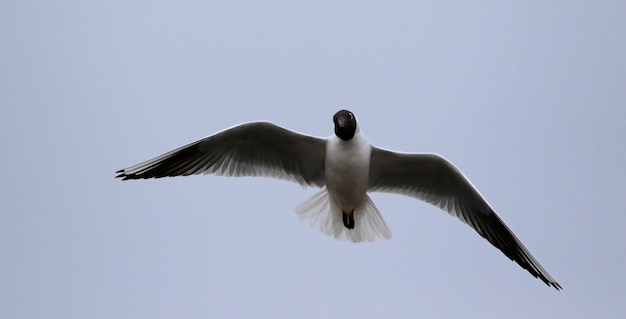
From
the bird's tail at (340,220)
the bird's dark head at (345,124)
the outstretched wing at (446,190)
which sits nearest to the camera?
the bird's dark head at (345,124)

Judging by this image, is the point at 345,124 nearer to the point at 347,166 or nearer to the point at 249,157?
the point at 347,166

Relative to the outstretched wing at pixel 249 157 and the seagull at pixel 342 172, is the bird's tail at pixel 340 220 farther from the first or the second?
the outstretched wing at pixel 249 157

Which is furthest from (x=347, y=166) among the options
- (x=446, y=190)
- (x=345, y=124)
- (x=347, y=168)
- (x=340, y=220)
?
(x=446, y=190)

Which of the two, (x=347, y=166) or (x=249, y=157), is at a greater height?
(x=249, y=157)

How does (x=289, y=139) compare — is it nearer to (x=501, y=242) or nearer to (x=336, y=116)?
(x=336, y=116)

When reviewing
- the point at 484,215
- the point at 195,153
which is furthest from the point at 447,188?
the point at 195,153

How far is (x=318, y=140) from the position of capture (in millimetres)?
5613

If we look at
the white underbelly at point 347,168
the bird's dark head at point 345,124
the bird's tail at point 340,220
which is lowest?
the bird's tail at point 340,220

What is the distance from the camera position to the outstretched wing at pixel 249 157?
5.56 meters

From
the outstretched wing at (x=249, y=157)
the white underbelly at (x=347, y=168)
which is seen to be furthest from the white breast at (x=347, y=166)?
the outstretched wing at (x=249, y=157)

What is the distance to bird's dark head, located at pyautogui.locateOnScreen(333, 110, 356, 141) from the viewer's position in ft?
17.8

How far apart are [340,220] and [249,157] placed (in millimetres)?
810

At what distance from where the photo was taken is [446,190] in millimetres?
5996

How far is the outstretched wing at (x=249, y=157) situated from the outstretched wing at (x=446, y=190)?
18.1 inches
